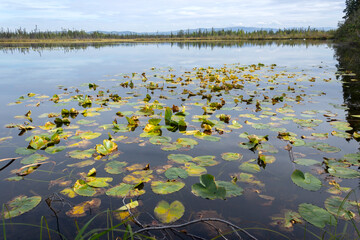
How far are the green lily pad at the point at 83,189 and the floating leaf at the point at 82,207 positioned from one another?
92 mm

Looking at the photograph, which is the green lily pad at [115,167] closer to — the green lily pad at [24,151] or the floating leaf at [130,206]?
the floating leaf at [130,206]

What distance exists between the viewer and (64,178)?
262cm

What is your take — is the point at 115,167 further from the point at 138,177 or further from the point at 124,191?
the point at 124,191

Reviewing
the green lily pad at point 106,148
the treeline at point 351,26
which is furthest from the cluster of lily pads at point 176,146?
the treeline at point 351,26

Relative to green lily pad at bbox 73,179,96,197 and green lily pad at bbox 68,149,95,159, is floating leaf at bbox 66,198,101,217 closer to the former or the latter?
green lily pad at bbox 73,179,96,197

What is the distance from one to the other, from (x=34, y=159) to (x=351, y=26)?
33823 mm

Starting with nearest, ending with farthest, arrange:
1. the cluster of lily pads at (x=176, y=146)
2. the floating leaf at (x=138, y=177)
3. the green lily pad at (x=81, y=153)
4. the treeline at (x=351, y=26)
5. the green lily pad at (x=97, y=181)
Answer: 1. the cluster of lily pads at (x=176, y=146)
2. the green lily pad at (x=97, y=181)
3. the floating leaf at (x=138, y=177)
4. the green lily pad at (x=81, y=153)
5. the treeline at (x=351, y=26)

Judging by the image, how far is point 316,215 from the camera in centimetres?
199

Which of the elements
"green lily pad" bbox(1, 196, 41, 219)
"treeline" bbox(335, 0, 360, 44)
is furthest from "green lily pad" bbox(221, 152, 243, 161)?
"treeline" bbox(335, 0, 360, 44)

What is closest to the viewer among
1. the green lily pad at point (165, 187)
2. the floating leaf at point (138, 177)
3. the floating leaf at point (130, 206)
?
the floating leaf at point (130, 206)

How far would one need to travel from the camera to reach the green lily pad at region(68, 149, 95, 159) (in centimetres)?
307

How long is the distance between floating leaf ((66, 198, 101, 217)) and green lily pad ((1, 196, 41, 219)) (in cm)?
37

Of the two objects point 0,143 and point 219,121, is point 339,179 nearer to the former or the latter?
point 219,121

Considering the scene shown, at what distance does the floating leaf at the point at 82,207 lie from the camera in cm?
206
